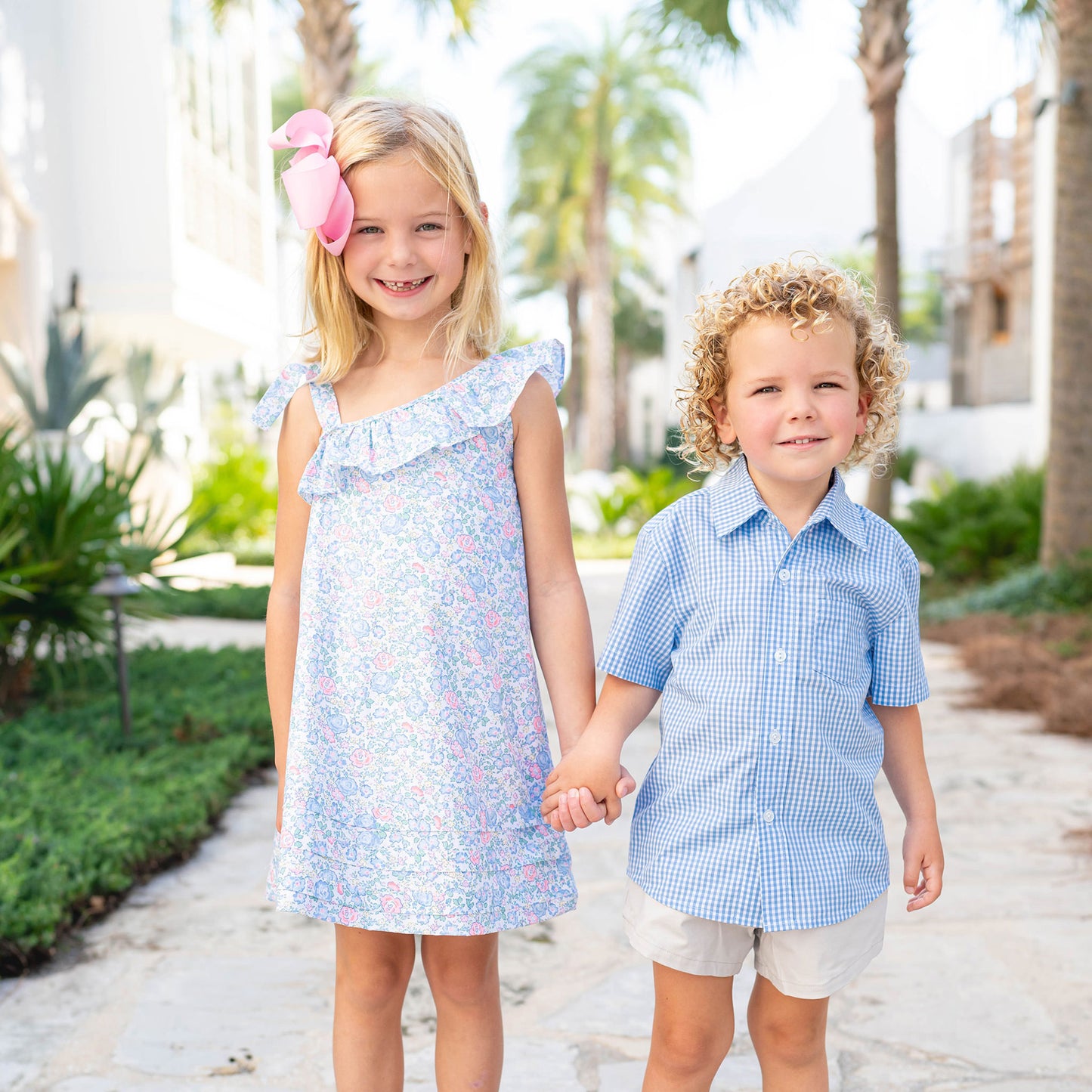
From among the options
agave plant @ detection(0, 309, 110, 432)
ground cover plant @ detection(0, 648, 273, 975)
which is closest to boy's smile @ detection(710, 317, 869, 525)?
ground cover plant @ detection(0, 648, 273, 975)

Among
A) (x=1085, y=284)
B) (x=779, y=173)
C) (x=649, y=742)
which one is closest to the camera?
(x=649, y=742)

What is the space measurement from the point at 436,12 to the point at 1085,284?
5.96 metres

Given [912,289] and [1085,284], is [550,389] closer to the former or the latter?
[1085,284]

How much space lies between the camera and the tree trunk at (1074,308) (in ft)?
24.6

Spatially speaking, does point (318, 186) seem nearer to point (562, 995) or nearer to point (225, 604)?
point (562, 995)

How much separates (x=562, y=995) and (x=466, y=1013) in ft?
2.83

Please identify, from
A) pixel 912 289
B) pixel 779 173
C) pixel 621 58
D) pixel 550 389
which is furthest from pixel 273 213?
pixel 912 289

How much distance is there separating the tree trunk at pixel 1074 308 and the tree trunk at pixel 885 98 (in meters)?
1.30

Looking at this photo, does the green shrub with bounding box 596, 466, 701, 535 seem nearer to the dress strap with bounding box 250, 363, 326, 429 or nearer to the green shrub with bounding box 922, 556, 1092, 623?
the green shrub with bounding box 922, 556, 1092, 623

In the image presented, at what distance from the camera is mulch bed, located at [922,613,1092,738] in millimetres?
5242

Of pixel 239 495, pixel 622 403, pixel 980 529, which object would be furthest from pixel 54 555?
pixel 622 403

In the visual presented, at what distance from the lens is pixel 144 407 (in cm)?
A: 1085

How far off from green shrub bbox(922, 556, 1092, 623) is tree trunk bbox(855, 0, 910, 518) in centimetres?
129

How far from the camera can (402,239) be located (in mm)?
1722
